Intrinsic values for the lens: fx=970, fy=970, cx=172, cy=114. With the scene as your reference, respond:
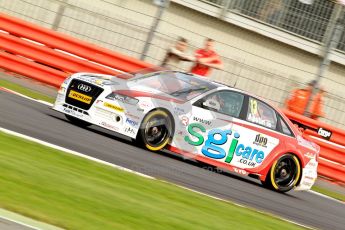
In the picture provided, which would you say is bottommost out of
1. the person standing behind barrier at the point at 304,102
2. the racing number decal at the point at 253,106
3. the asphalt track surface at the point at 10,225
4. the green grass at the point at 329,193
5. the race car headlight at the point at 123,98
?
the asphalt track surface at the point at 10,225

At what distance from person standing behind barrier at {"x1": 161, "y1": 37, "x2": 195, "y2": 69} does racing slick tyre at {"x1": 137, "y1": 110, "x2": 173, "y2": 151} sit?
4.89m

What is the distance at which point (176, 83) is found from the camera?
15.1 meters

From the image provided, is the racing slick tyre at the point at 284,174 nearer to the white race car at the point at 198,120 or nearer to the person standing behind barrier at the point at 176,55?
the white race car at the point at 198,120

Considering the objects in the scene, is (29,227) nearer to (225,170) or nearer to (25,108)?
(25,108)

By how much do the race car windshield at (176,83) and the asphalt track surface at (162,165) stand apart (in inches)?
37.2

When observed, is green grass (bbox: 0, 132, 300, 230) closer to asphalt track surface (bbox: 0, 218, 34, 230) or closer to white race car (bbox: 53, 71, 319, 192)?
asphalt track surface (bbox: 0, 218, 34, 230)

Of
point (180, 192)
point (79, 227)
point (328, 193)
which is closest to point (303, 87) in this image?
point (328, 193)

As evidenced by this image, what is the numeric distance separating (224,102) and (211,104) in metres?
0.29

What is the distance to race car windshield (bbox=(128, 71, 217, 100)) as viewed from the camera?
14771 millimetres

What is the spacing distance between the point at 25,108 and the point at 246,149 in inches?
136

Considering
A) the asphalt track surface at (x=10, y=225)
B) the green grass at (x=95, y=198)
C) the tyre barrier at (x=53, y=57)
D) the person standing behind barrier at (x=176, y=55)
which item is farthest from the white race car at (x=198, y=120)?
the asphalt track surface at (x=10, y=225)

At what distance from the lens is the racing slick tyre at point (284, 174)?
→ 15203mm

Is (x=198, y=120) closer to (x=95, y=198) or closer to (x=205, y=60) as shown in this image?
(x=205, y=60)

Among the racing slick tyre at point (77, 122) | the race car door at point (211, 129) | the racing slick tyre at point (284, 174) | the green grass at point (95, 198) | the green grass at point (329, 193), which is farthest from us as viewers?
the green grass at point (329, 193)
